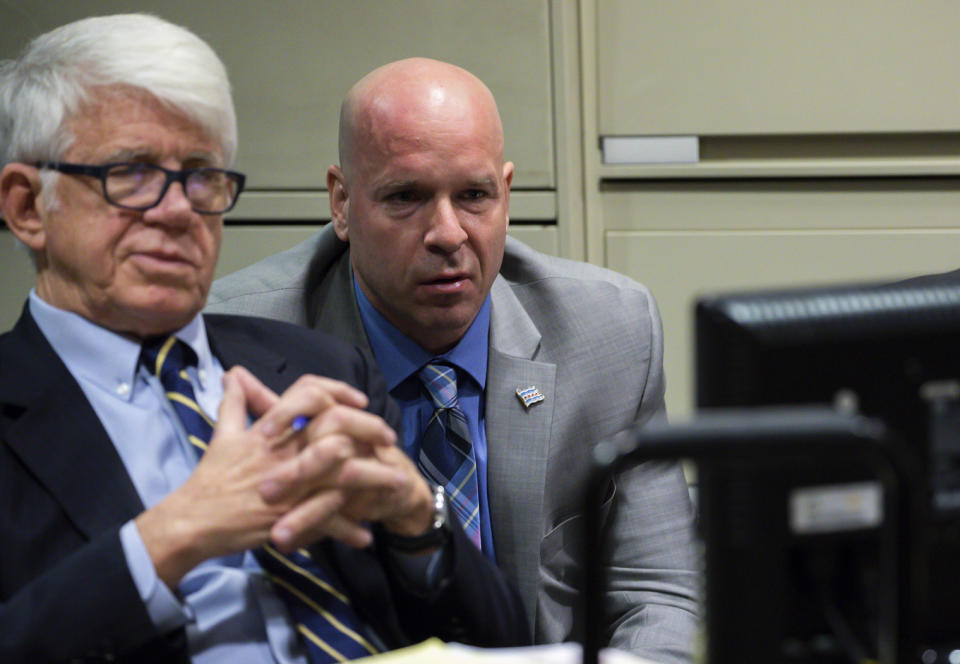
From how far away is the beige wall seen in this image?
2.45 meters

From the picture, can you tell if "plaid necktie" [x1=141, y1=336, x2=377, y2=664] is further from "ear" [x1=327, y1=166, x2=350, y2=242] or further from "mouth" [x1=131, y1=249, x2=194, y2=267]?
"ear" [x1=327, y1=166, x2=350, y2=242]

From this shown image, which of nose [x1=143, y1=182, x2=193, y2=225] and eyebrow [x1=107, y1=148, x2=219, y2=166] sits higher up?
eyebrow [x1=107, y1=148, x2=219, y2=166]

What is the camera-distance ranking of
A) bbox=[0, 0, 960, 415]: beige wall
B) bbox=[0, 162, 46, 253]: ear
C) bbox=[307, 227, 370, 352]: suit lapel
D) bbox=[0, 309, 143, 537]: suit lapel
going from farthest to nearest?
1. bbox=[0, 0, 960, 415]: beige wall
2. bbox=[307, 227, 370, 352]: suit lapel
3. bbox=[0, 162, 46, 253]: ear
4. bbox=[0, 309, 143, 537]: suit lapel

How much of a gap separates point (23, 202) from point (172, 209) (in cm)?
17

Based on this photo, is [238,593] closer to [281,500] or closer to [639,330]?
[281,500]

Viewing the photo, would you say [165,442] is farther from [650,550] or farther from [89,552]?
[650,550]

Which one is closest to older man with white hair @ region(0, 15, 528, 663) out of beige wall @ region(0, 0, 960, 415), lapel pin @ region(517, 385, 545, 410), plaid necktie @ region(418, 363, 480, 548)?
plaid necktie @ region(418, 363, 480, 548)

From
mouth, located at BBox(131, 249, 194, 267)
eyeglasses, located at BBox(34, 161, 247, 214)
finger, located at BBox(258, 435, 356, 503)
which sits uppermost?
eyeglasses, located at BBox(34, 161, 247, 214)

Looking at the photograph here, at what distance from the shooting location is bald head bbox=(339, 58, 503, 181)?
178 cm

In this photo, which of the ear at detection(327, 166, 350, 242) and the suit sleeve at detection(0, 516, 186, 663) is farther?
the ear at detection(327, 166, 350, 242)

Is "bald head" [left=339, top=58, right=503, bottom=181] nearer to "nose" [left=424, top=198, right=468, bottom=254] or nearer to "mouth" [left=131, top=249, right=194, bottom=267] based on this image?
"nose" [left=424, top=198, right=468, bottom=254]

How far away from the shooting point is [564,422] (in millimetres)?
1835

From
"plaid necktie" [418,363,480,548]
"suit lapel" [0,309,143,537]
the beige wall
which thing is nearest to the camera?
"suit lapel" [0,309,143,537]

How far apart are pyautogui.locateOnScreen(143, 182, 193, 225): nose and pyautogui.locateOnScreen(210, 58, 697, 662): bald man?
1.74 ft
